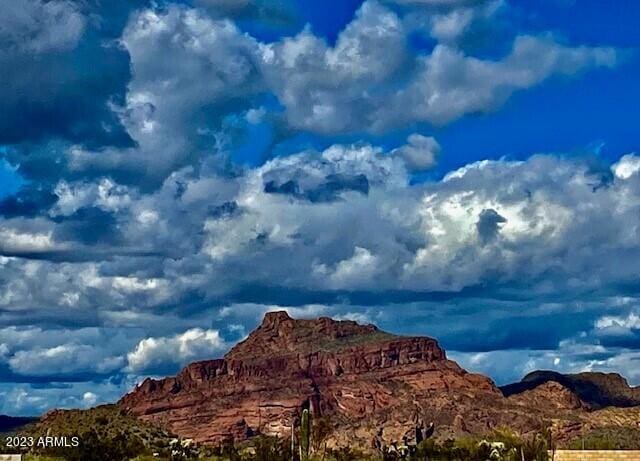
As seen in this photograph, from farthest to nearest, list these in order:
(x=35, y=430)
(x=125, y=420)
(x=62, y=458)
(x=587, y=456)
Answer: (x=125, y=420)
(x=35, y=430)
(x=62, y=458)
(x=587, y=456)

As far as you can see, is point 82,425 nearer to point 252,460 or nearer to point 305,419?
point 252,460

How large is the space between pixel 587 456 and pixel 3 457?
4822 cm

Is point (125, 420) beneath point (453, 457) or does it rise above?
above

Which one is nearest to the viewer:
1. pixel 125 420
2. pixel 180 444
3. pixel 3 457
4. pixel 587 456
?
pixel 587 456

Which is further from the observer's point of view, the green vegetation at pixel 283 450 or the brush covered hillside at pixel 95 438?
the brush covered hillside at pixel 95 438

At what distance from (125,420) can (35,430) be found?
76.2 ft

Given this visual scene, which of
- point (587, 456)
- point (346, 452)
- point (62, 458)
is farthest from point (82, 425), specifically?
point (587, 456)

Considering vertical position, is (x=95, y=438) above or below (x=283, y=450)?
above

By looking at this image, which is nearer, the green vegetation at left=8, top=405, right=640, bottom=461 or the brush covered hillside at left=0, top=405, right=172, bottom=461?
the green vegetation at left=8, top=405, right=640, bottom=461

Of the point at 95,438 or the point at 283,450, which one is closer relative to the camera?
the point at 283,450

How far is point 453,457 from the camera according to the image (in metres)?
140

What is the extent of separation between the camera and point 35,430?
175875 millimetres

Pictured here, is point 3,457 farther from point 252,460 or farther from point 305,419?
point 252,460

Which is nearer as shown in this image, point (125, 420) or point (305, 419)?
point (305, 419)
